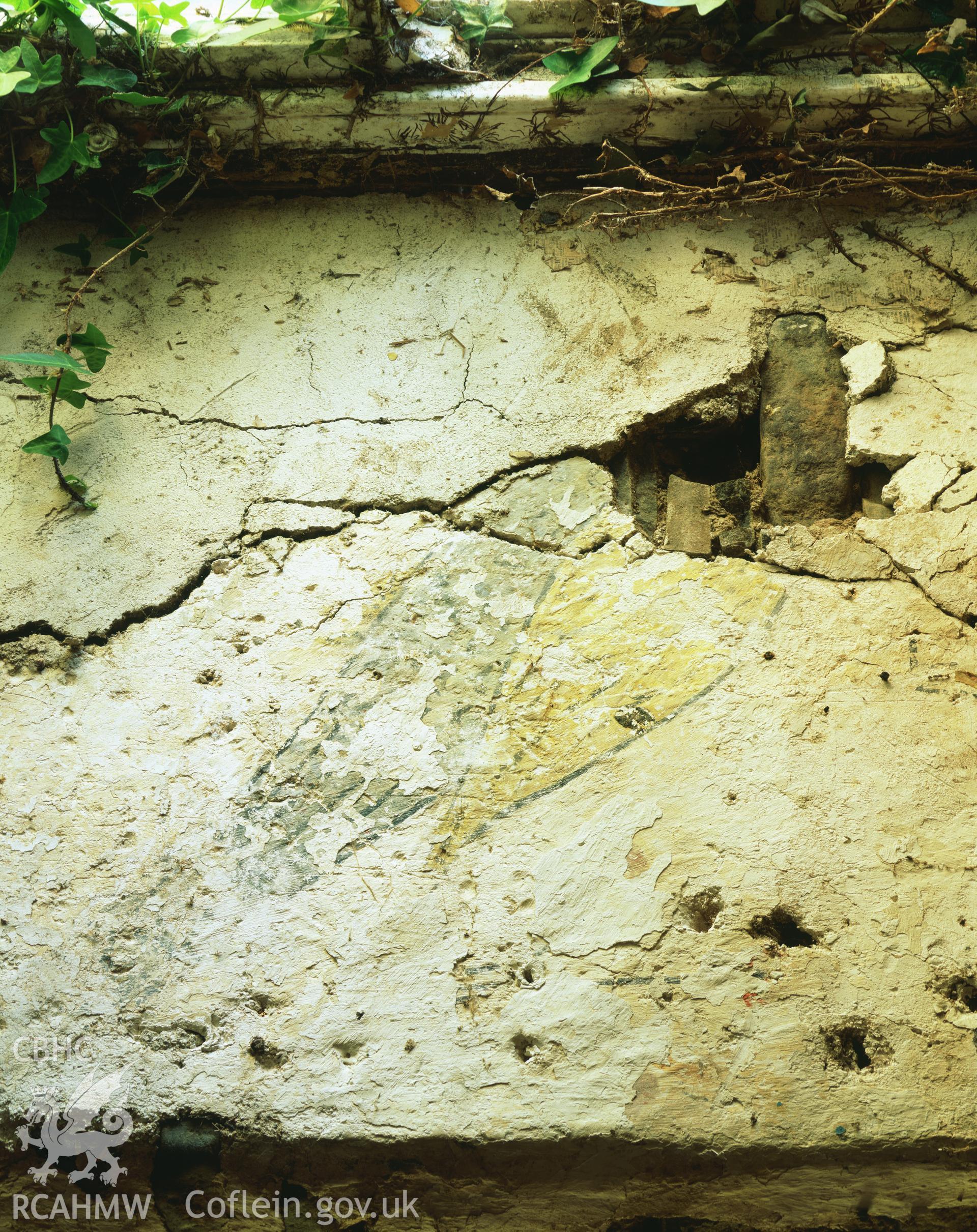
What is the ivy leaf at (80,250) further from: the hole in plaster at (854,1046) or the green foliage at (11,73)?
the hole in plaster at (854,1046)

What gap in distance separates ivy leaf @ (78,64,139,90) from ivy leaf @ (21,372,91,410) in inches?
22.5

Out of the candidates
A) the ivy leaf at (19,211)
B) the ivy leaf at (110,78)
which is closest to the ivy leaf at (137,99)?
the ivy leaf at (110,78)

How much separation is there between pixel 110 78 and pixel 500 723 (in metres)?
1.50

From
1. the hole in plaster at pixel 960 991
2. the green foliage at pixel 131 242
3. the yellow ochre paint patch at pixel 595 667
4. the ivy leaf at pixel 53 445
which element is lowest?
the hole in plaster at pixel 960 991

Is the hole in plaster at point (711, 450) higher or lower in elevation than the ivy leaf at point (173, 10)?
lower

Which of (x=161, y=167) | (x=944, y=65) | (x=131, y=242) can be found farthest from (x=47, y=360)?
(x=944, y=65)

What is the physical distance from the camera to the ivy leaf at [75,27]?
5.37 feet

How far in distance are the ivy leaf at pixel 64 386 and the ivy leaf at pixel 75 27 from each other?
0.63m

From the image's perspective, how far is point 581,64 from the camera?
179cm

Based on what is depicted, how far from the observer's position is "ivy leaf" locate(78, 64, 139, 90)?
1710 millimetres

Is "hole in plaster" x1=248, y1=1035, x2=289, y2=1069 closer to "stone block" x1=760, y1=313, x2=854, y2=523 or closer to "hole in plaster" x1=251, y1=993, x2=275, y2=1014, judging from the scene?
"hole in plaster" x1=251, y1=993, x2=275, y2=1014

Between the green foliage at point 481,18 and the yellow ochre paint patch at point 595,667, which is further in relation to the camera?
the green foliage at point 481,18

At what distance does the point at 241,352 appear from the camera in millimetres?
1849

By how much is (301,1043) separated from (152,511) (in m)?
1.04
